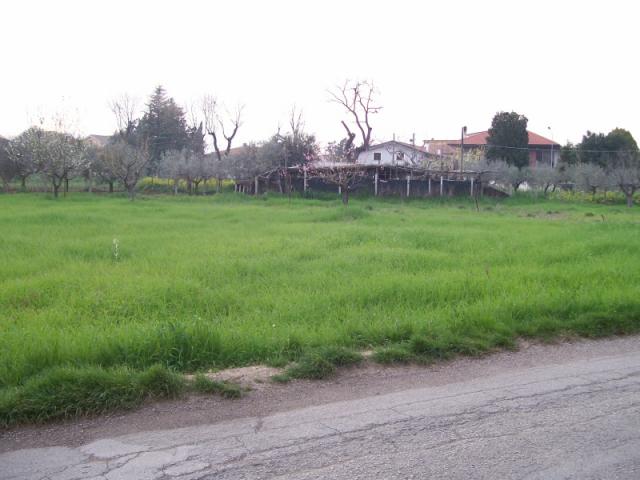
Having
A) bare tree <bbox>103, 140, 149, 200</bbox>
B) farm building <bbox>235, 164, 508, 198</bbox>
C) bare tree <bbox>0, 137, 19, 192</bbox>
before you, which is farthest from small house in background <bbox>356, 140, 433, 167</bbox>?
bare tree <bbox>0, 137, 19, 192</bbox>

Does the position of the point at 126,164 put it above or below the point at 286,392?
above

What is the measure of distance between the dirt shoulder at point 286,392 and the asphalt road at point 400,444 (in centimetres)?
14

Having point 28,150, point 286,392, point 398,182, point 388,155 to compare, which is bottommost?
point 286,392

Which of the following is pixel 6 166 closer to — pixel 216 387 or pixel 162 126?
pixel 162 126

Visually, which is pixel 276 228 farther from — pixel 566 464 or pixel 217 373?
pixel 566 464

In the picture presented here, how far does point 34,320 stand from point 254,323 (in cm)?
255

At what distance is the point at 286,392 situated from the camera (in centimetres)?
491

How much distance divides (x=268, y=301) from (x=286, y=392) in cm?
272

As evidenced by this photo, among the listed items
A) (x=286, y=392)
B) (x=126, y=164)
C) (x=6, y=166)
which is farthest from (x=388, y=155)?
(x=286, y=392)

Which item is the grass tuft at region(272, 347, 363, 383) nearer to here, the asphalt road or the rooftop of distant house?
the asphalt road

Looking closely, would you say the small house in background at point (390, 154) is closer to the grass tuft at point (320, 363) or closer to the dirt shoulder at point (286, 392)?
the dirt shoulder at point (286, 392)

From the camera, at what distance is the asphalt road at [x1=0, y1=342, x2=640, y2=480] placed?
11.6 ft

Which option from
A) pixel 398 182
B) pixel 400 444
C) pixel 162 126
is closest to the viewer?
pixel 400 444

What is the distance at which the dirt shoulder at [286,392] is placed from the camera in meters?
4.20
